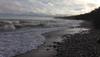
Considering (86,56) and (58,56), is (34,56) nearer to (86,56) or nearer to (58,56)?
(58,56)

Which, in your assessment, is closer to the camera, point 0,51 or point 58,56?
point 58,56

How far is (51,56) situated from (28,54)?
5.67 ft

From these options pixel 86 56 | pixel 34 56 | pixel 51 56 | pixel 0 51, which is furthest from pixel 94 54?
pixel 0 51

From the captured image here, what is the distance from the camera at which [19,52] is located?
14.3 meters

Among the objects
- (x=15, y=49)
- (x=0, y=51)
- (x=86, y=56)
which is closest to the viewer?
(x=86, y=56)

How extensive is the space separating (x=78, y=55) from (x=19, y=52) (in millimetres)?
4109

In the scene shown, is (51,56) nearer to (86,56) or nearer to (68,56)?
(68,56)

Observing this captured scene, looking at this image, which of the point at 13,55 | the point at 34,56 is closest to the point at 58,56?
the point at 34,56

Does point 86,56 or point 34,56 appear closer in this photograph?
point 86,56

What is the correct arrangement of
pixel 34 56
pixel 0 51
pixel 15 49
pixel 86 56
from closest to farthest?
1. pixel 86 56
2. pixel 34 56
3. pixel 0 51
4. pixel 15 49

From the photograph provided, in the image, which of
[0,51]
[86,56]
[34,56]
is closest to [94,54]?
[86,56]

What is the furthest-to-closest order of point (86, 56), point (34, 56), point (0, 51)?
point (0, 51) < point (34, 56) < point (86, 56)

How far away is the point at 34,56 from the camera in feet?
43.1

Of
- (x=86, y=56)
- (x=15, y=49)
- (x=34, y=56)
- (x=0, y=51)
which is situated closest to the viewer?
(x=86, y=56)
